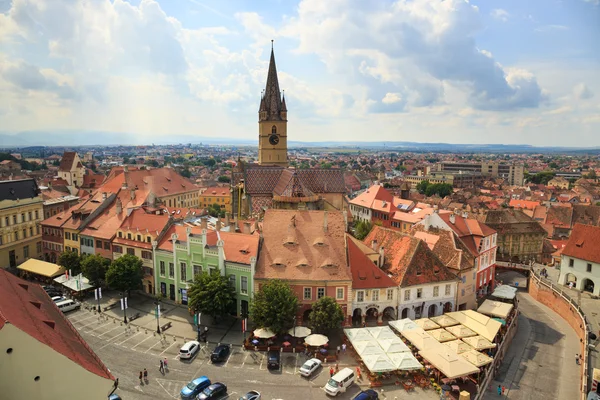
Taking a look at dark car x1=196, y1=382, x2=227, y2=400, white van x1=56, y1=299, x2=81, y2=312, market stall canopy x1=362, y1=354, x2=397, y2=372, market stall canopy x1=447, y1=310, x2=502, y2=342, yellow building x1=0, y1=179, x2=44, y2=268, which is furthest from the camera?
yellow building x1=0, y1=179, x2=44, y2=268

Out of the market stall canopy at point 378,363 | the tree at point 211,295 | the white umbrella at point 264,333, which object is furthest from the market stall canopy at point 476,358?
the tree at point 211,295

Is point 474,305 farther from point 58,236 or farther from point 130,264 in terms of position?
point 58,236

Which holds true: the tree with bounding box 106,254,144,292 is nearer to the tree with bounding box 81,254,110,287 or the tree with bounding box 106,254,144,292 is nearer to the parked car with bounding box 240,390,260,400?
the tree with bounding box 81,254,110,287

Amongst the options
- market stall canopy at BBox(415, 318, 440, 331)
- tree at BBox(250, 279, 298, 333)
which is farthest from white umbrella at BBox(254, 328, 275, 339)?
market stall canopy at BBox(415, 318, 440, 331)

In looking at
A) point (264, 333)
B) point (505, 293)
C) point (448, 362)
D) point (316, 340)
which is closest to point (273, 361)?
point (264, 333)

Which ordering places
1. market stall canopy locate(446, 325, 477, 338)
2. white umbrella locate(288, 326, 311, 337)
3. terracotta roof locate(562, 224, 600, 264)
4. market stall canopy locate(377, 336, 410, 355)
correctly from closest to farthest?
market stall canopy locate(377, 336, 410, 355) → white umbrella locate(288, 326, 311, 337) → market stall canopy locate(446, 325, 477, 338) → terracotta roof locate(562, 224, 600, 264)

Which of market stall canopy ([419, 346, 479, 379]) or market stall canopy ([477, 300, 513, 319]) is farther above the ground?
market stall canopy ([419, 346, 479, 379])

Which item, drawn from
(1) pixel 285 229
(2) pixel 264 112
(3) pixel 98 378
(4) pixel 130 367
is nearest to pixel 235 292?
(1) pixel 285 229
